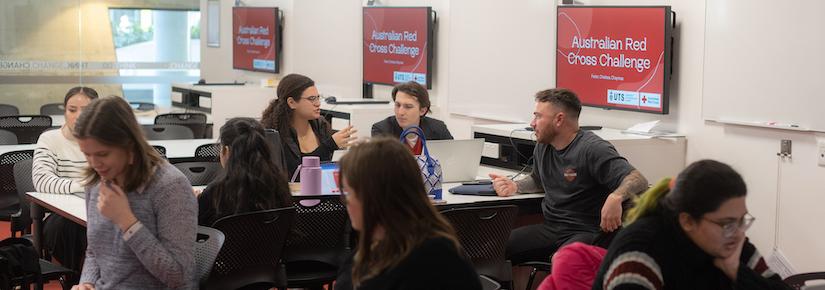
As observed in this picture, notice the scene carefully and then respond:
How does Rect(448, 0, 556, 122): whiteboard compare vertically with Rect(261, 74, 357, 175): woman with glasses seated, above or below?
above

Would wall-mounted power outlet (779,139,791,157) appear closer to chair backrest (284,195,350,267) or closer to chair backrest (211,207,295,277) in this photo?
chair backrest (284,195,350,267)

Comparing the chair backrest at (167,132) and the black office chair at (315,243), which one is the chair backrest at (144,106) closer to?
the chair backrest at (167,132)

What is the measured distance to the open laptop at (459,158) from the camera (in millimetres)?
5645

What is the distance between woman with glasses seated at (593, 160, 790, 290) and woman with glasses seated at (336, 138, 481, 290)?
1.41ft

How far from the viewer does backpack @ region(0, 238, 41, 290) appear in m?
4.03

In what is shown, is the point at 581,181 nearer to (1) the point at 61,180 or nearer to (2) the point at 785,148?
(2) the point at 785,148

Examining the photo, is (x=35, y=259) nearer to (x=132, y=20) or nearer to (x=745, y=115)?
(x=745, y=115)

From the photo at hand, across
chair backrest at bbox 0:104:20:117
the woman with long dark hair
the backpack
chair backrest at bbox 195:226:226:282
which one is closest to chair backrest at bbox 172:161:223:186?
the woman with long dark hair

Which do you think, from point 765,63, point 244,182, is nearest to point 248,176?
point 244,182

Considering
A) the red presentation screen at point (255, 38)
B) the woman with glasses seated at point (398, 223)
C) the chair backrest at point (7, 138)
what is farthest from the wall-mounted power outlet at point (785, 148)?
the red presentation screen at point (255, 38)

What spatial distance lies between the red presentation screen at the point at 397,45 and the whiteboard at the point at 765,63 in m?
3.05

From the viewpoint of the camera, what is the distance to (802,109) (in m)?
5.22

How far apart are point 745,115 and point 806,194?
0.53 meters

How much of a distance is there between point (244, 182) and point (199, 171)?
1487 mm
